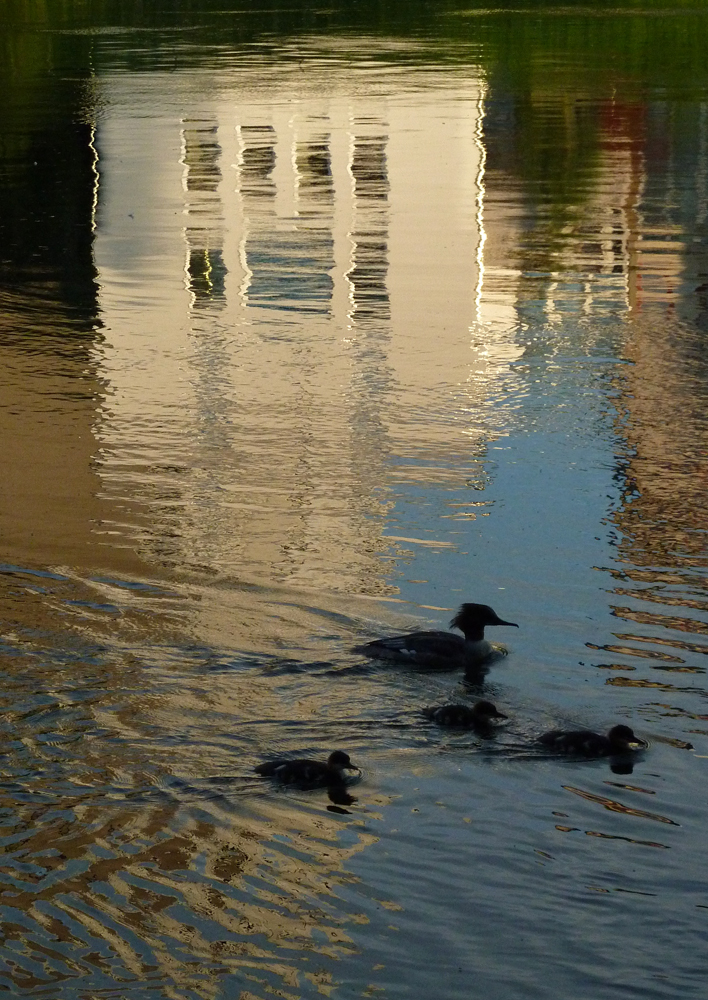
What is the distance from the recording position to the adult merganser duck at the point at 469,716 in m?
7.71

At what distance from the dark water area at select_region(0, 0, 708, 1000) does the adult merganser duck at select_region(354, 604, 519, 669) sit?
9 centimetres

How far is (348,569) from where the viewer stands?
975 centimetres

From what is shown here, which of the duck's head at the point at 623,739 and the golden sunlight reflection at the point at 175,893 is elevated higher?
the duck's head at the point at 623,739

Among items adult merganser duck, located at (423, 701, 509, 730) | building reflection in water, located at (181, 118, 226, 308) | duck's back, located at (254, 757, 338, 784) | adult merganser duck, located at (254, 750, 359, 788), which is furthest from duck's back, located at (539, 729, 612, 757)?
building reflection in water, located at (181, 118, 226, 308)

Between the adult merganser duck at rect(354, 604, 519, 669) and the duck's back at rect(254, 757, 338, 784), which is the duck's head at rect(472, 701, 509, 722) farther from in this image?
the duck's back at rect(254, 757, 338, 784)

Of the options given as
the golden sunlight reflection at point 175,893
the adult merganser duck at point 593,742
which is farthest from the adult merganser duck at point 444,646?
the golden sunlight reflection at point 175,893

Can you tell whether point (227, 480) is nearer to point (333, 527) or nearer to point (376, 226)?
point (333, 527)

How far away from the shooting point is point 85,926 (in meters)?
6.14

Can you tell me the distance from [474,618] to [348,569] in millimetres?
1367

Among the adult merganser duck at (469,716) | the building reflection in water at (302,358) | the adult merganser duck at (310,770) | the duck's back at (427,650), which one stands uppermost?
the building reflection in water at (302,358)

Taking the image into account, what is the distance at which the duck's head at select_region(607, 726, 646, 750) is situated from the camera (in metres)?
7.45

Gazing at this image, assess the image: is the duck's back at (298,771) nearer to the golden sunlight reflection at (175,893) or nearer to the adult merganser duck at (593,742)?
the golden sunlight reflection at (175,893)

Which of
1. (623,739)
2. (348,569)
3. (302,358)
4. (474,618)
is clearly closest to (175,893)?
(623,739)

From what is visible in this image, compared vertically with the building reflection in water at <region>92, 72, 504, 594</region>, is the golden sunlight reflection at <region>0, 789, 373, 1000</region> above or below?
below
